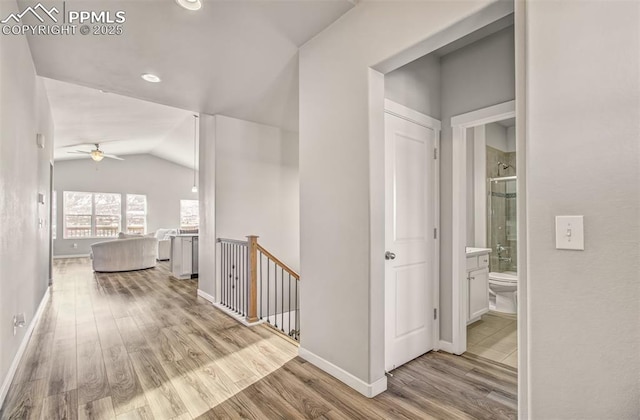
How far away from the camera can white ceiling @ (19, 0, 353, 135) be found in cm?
219

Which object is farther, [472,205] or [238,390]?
[472,205]

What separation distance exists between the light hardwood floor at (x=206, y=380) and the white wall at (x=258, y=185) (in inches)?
66.8

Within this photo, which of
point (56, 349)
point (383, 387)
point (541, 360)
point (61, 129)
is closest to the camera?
point (541, 360)

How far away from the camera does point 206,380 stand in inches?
88.1

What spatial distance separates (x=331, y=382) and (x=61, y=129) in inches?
276

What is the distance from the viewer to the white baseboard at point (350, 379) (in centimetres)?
202

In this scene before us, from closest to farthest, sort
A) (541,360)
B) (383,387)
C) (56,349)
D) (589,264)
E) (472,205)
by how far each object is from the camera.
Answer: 1. (589,264)
2. (541,360)
3. (383,387)
4. (56,349)
5. (472,205)

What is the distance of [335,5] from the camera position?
2.12 meters

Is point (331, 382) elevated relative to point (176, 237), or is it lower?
lower

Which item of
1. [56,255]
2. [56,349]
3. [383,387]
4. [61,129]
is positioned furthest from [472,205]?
[56,255]

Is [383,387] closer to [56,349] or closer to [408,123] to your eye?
[408,123]

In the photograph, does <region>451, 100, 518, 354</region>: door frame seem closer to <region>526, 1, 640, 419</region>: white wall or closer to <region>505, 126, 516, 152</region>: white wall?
<region>526, 1, 640, 419</region>: white wall

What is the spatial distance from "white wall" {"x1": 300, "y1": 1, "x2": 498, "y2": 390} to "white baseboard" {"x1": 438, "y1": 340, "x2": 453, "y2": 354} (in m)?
0.95

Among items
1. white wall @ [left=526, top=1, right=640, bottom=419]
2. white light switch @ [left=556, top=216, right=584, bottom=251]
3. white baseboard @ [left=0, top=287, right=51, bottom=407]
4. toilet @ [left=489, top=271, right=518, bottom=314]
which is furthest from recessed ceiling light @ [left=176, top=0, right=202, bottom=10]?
toilet @ [left=489, top=271, right=518, bottom=314]
